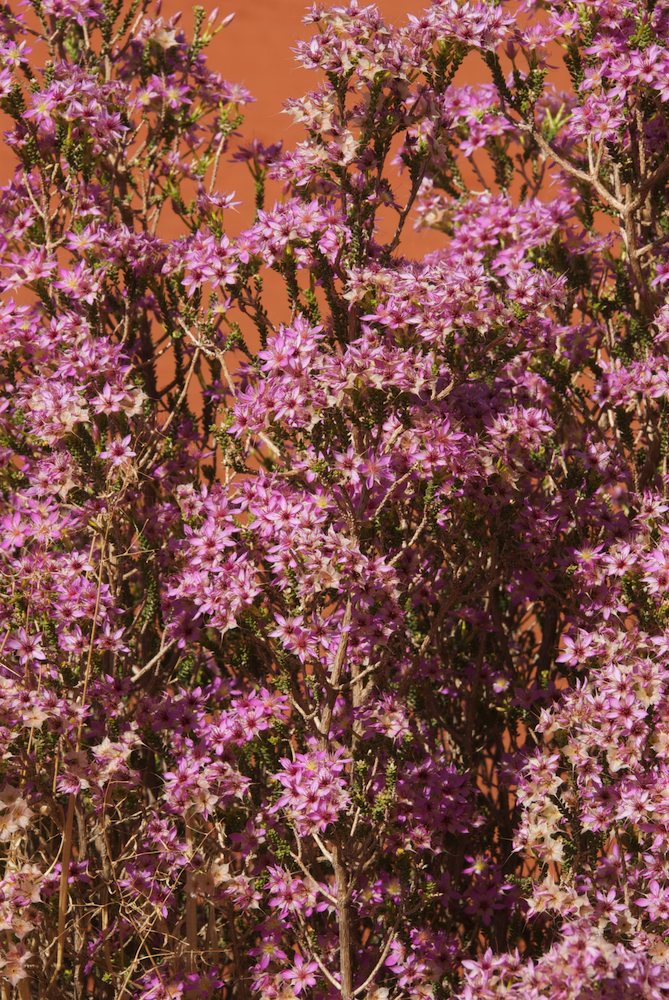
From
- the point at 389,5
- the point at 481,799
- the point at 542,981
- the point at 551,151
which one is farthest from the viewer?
the point at 389,5

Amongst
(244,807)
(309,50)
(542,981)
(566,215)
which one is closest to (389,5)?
(566,215)

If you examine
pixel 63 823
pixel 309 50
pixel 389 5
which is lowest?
pixel 63 823

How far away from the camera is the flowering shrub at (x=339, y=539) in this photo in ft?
11.5

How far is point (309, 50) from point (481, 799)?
8.27ft

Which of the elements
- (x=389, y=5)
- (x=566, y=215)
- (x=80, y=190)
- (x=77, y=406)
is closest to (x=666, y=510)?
(x=566, y=215)

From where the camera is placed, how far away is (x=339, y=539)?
11.1 feet

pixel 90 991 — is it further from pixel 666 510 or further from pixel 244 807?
pixel 666 510

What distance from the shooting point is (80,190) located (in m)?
4.32

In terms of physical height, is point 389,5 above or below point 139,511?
above

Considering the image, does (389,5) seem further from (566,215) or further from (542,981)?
(542,981)

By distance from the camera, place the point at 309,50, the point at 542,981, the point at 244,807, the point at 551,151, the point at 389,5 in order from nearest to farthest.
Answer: the point at 542,981 → the point at 309,50 → the point at 244,807 → the point at 551,151 → the point at 389,5

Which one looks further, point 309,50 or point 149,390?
point 149,390

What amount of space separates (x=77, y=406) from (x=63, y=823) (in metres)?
A: 1.16

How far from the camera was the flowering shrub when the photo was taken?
351 cm
